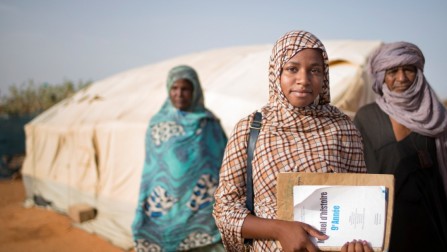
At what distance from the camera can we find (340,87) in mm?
4020

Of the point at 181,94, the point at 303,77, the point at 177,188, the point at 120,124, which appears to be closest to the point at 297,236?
the point at 303,77

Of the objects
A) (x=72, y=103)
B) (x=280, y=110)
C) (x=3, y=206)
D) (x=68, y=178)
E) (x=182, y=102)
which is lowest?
(x=3, y=206)

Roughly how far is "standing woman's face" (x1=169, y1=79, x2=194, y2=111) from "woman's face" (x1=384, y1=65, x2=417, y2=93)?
1.75 m

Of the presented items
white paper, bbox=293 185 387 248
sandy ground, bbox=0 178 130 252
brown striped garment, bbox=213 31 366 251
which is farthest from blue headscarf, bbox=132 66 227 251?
white paper, bbox=293 185 387 248

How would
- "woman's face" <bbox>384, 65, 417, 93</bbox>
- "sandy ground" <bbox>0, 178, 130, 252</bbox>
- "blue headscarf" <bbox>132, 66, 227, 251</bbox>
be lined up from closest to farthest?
1. "woman's face" <bbox>384, 65, 417, 93</bbox>
2. "blue headscarf" <bbox>132, 66, 227, 251</bbox>
3. "sandy ground" <bbox>0, 178, 130, 252</bbox>

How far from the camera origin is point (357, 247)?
1.02 meters

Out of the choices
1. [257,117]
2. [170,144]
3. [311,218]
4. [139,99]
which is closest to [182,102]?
[170,144]

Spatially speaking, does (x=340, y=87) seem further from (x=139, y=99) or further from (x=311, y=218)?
(x=139, y=99)

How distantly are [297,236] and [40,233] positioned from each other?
17.8ft

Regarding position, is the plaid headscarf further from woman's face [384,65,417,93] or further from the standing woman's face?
the standing woman's face

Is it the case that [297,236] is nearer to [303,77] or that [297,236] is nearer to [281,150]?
[281,150]

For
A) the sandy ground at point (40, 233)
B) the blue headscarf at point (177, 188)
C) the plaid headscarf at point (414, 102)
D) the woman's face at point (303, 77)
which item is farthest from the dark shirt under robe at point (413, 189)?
the sandy ground at point (40, 233)

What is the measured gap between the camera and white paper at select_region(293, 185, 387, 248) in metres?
1.04

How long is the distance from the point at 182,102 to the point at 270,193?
2112 mm
